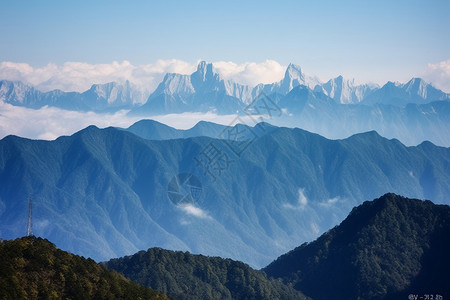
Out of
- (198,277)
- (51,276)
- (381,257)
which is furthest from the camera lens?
(381,257)

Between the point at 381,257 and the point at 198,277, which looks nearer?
the point at 198,277

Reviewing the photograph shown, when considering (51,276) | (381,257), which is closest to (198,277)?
(381,257)

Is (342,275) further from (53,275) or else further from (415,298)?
(53,275)

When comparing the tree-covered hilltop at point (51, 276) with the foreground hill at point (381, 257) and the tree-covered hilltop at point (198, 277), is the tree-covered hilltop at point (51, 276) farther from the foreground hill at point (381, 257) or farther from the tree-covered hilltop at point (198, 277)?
the foreground hill at point (381, 257)

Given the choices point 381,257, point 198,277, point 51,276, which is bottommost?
point 51,276

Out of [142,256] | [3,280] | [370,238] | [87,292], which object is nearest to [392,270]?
[370,238]

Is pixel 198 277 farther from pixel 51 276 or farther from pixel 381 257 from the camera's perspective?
pixel 51 276
